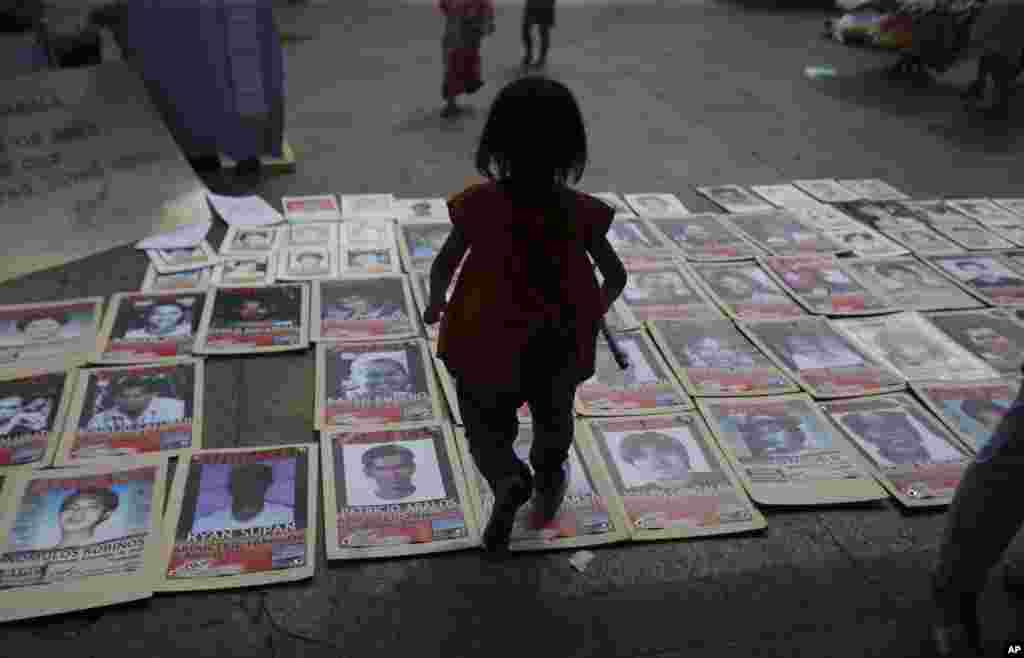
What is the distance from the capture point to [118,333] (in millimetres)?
2256

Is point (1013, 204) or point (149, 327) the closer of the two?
point (149, 327)

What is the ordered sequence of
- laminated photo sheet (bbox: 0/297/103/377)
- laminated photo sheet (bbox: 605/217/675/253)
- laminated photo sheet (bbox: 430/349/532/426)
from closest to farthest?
1. laminated photo sheet (bbox: 430/349/532/426)
2. laminated photo sheet (bbox: 0/297/103/377)
3. laminated photo sheet (bbox: 605/217/675/253)

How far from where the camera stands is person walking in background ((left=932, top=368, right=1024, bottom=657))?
127cm

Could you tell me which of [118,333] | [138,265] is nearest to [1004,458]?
[118,333]

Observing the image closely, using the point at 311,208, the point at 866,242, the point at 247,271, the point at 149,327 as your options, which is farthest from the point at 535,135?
the point at 866,242

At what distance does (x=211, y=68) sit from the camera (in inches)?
121

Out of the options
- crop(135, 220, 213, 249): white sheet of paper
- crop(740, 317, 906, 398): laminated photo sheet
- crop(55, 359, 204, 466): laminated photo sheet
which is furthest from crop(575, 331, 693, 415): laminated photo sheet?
crop(135, 220, 213, 249): white sheet of paper

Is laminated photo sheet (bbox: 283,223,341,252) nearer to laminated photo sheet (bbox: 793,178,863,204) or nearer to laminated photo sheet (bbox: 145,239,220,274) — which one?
laminated photo sheet (bbox: 145,239,220,274)

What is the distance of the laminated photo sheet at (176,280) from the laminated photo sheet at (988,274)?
99.3 inches

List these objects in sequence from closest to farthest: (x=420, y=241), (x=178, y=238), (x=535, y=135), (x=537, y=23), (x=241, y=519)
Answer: (x=535, y=135) < (x=241, y=519) < (x=178, y=238) < (x=420, y=241) < (x=537, y=23)

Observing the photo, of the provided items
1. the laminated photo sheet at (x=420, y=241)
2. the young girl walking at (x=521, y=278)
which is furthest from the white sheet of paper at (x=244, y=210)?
the young girl walking at (x=521, y=278)

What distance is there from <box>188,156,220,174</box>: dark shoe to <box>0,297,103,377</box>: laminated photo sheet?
1.05 metres

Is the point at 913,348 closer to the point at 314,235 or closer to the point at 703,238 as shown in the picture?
the point at 703,238

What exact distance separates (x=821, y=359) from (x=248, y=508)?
1607 mm
